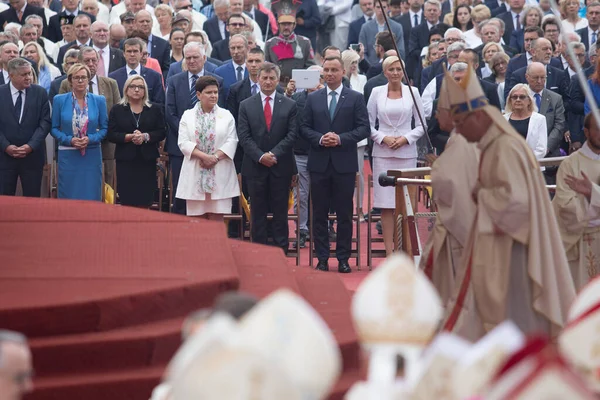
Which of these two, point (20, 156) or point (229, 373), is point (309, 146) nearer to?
point (20, 156)

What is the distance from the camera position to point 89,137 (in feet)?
41.0

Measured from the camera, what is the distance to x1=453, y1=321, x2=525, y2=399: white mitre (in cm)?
290

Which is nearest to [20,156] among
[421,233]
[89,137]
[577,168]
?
[89,137]

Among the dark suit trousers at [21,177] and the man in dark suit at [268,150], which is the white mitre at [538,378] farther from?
the dark suit trousers at [21,177]

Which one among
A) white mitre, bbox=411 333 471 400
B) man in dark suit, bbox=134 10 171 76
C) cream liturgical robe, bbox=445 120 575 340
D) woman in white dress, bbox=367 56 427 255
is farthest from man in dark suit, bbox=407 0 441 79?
white mitre, bbox=411 333 471 400

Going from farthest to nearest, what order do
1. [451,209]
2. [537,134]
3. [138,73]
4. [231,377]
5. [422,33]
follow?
[422,33]
[138,73]
[537,134]
[451,209]
[231,377]

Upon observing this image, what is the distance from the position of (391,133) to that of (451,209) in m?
5.13

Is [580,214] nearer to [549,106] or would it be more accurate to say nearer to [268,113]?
[268,113]

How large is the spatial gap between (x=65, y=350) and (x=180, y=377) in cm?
390

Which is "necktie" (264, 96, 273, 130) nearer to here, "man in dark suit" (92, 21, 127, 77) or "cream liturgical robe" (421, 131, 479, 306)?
"man in dark suit" (92, 21, 127, 77)

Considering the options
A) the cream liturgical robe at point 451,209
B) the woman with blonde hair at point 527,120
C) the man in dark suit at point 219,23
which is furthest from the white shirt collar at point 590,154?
the man in dark suit at point 219,23

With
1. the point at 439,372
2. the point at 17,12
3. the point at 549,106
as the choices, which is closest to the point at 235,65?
the point at 549,106

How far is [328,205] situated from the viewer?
40.1ft

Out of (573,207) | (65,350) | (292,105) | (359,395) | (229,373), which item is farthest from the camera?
(292,105)
